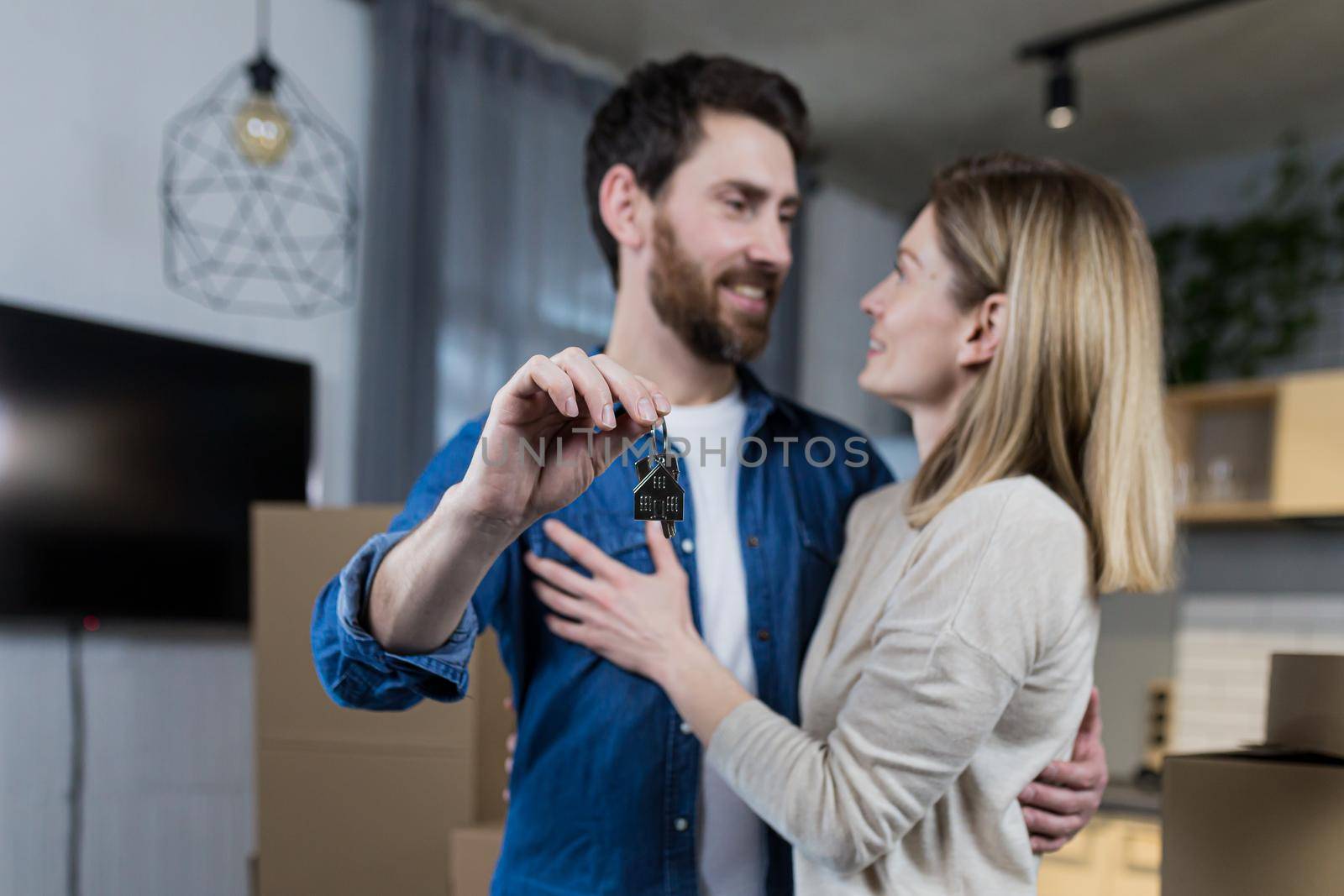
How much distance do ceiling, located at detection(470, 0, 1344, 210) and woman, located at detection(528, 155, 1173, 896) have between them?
1902 mm

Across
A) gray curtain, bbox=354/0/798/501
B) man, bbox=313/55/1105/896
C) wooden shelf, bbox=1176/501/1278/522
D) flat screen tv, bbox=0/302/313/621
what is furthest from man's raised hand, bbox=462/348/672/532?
wooden shelf, bbox=1176/501/1278/522

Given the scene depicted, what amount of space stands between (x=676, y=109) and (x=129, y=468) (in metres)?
1.17

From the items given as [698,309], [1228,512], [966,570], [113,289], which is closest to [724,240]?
[698,309]

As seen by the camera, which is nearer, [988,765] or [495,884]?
[988,765]

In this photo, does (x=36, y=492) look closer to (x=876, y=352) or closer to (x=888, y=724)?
(x=876, y=352)

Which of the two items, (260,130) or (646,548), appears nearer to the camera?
(646,548)

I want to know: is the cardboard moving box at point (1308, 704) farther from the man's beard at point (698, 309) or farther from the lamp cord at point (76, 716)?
the lamp cord at point (76, 716)

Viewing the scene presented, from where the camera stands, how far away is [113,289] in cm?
193

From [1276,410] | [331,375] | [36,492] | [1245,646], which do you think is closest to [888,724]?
[36,492]

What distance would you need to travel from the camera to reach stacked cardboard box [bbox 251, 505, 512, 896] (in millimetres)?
787

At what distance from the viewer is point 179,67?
2047 mm

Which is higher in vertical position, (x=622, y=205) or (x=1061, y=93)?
(x=1061, y=93)

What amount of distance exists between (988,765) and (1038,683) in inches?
2.8
